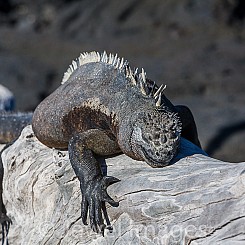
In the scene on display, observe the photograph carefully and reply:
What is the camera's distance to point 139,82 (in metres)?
4.11

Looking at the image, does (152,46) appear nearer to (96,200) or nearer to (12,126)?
(12,126)

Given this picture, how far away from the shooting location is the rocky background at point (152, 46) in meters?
12.2

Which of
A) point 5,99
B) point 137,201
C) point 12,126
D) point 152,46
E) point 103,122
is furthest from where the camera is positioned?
point 152,46

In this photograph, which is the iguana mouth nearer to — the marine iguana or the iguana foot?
the marine iguana

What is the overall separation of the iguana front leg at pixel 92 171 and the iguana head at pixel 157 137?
0.76 feet

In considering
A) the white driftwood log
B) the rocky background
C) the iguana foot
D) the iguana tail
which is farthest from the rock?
the rocky background

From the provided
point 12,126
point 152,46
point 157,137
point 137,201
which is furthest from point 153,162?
point 152,46

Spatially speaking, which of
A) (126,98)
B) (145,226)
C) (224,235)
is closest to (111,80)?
(126,98)

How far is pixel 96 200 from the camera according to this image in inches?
149

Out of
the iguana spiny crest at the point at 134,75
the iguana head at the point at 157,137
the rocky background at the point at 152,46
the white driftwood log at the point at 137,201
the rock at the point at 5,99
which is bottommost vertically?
the white driftwood log at the point at 137,201

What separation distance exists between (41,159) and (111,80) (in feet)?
2.53

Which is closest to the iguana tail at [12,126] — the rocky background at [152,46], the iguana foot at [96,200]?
the iguana foot at [96,200]

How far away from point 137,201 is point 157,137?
370 mm

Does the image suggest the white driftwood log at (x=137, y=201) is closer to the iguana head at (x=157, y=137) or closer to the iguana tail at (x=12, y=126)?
the iguana head at (x=157, y=137)
